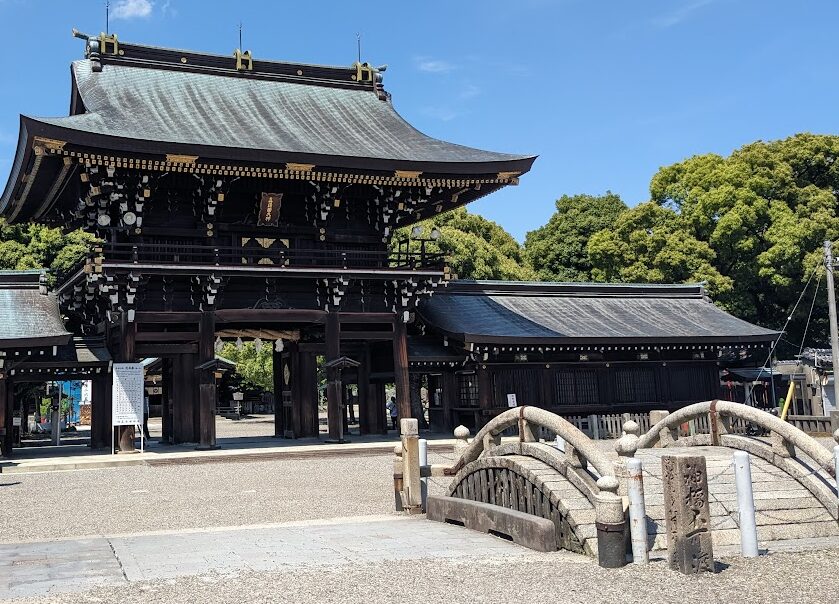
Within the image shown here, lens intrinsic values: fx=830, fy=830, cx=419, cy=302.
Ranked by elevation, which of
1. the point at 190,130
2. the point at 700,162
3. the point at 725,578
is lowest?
the point at 725,578

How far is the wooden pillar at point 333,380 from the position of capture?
2414cm

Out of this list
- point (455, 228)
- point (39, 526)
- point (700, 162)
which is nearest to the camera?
point (39, 526)

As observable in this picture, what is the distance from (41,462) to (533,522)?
15.0 meters

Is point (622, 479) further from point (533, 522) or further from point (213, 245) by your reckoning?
point (213, 245)

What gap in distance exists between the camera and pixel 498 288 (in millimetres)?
31016

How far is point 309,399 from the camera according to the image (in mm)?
26578

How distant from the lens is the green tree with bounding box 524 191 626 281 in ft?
174

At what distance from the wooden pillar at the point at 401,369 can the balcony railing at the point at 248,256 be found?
1980 millimetres

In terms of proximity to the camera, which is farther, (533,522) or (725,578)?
(533,522)

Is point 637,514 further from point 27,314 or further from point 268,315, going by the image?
point 27,314

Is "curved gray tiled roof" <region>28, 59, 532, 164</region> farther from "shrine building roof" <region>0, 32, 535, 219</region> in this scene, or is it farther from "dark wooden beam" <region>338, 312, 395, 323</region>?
"dark wooden beam" <region>338, 312, 395, 323</region>

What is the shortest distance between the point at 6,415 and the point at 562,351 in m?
16.7

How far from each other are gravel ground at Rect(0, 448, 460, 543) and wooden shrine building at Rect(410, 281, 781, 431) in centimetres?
727

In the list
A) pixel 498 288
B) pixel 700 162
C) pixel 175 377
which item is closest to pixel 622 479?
pixel 175 377
